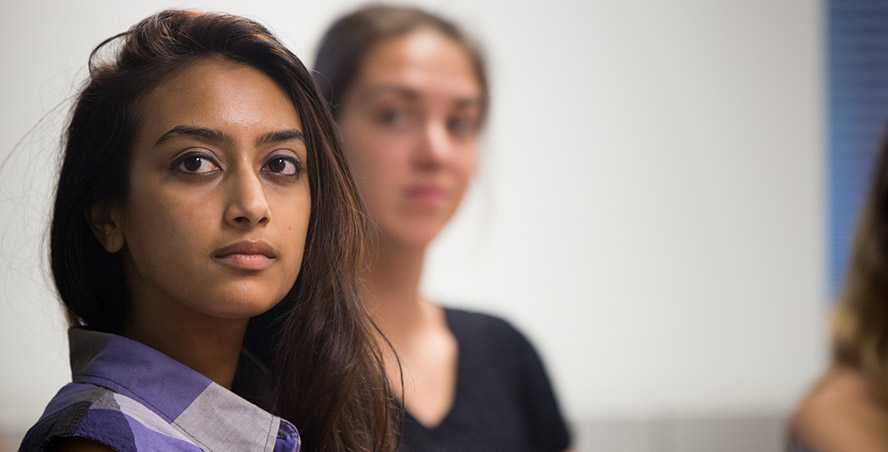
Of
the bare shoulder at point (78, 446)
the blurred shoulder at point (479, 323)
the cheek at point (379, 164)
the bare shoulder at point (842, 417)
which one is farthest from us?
the bare shoulder at point (842, 417)

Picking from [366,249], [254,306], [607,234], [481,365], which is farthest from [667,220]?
[254,306]

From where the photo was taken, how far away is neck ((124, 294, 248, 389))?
710 millimetres

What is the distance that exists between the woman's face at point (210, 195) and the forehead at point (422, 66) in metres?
0.40

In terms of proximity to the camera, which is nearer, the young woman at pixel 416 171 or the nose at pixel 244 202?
the nose at pixel 244 202

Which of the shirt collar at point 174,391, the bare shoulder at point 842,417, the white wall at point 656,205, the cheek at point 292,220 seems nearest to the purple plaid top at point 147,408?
the shirt collar at point 174,391

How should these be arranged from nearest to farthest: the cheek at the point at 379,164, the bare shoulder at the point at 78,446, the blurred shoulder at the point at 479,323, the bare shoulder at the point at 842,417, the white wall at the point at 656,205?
the bare shoulder at the point at 78,446 → the cheek at the point at 379,164 → the blurred shoulder at the point at 479,323 → the bare shoulder at the point at 842,417 → the white wall at the point at 656,205

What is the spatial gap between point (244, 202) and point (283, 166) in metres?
0.05

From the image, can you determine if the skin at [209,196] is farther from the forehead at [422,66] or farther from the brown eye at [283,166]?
the forehead at [422,66]

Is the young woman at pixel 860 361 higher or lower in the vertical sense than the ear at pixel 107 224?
lower

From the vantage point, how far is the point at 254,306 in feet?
2.25

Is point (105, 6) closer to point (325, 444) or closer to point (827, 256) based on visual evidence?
point (325, 444)

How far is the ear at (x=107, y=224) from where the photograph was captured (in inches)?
27.0

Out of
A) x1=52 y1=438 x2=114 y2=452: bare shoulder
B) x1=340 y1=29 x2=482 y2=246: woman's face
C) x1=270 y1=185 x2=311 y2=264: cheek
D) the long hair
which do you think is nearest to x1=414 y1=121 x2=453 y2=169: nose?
x1=340 y1=29 x2=482 y2=246: woman's face

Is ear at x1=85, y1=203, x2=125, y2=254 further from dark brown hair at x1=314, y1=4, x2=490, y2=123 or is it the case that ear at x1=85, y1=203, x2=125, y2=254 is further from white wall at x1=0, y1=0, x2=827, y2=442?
white wall at x1=0, y1=0, x2=827, y2=442
